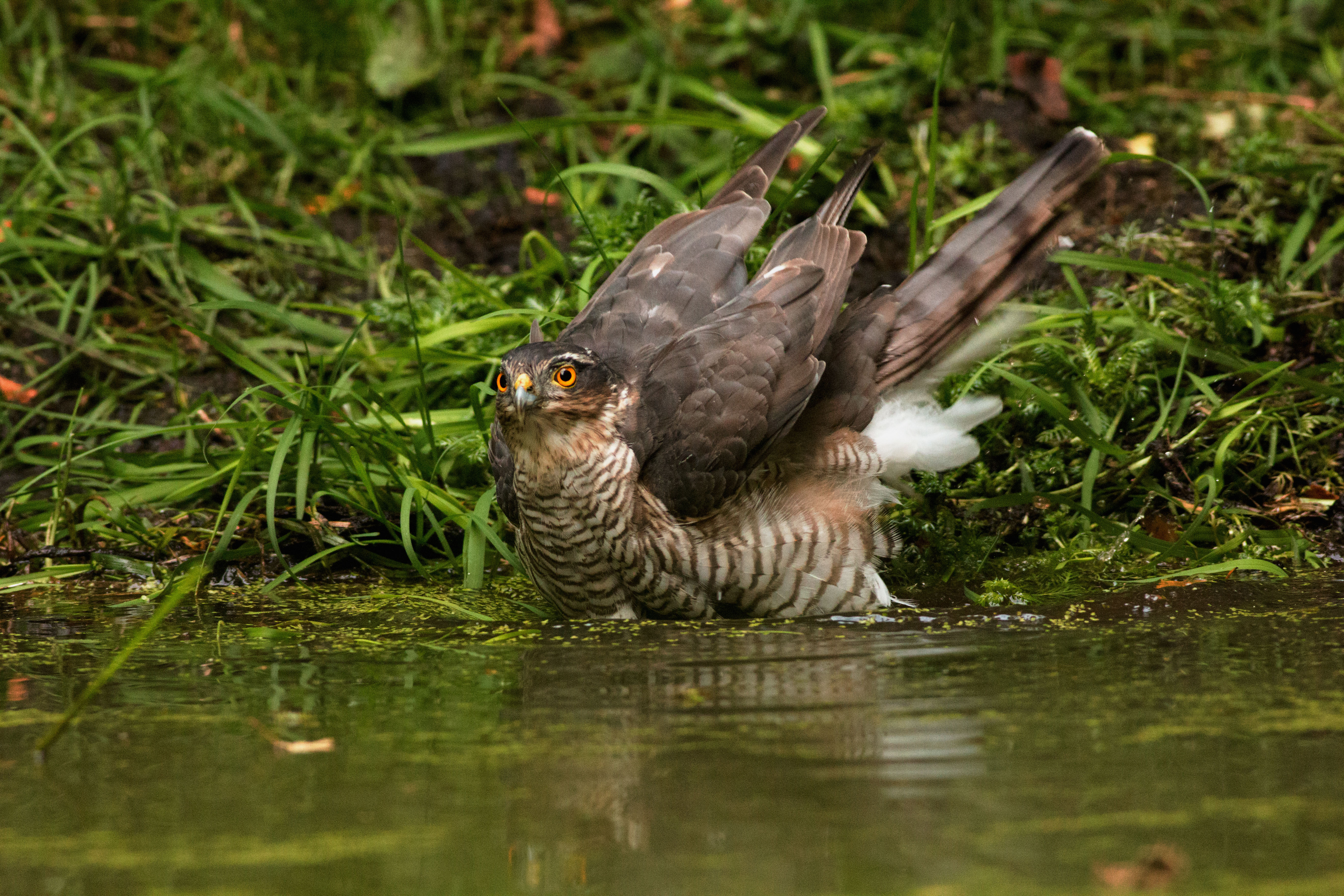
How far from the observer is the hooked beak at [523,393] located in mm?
3266

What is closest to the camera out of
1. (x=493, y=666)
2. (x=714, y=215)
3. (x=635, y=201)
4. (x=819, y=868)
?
(x=819, y=868)

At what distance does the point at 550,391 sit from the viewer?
10.8 ft

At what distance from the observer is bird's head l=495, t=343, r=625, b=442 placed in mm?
3293

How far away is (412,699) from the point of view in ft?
8.72

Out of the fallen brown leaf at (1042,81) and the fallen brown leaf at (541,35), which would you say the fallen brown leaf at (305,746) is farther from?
the fallen brown leaf at (541,35)

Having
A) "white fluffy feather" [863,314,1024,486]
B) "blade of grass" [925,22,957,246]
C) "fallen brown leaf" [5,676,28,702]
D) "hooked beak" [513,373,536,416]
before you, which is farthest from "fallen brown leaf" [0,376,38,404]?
"blade of grass" [925,22,957,246]

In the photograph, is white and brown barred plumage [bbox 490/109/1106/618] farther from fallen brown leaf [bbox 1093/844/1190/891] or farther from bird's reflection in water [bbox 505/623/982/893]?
fallen brown leaf [bbox 1093/844/1190/891]

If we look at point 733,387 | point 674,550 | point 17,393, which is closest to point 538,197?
point 17,393

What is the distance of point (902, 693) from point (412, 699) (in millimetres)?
924

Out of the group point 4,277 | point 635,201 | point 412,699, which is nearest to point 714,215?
point 635,201

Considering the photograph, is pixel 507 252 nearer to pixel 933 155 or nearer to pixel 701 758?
pixel 933 155

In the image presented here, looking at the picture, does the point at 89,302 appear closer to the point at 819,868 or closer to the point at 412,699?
the point at 412,699

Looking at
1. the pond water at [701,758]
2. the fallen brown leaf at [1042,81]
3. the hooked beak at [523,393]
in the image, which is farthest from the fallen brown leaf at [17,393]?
the fallen brown leaf at [1042,81]

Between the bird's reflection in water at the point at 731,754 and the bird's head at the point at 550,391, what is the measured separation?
54 centimetres
